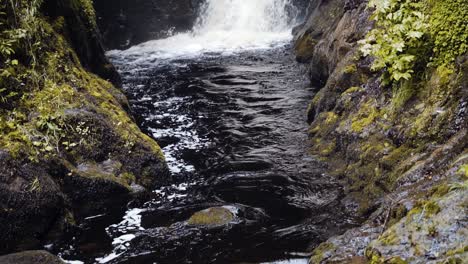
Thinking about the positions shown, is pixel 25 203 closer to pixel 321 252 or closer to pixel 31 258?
pixel 31 258

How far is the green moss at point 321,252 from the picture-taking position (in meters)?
4.07

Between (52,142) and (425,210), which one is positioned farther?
(52,142)

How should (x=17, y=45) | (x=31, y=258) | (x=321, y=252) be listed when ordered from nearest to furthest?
(x=321, y=252) → (x=31, y=258) → (x=17, y=45)

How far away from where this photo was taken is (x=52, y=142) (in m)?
6.06

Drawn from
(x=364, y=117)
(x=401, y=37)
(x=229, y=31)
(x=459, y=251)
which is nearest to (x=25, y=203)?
(x=459, y=251)

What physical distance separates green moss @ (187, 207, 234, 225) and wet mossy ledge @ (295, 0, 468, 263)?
1.45 metres

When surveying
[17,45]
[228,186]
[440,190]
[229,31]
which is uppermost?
[17,45]

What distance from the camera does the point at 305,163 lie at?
698 cm

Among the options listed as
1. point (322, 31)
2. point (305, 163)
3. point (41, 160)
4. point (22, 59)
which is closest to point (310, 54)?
point (322, 31)

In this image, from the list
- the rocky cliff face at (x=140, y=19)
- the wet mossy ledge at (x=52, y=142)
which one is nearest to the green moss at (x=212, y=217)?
the wet mossy ledge at (x=52, y=142)

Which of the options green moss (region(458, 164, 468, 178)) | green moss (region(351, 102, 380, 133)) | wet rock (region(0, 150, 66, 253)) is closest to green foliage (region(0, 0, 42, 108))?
wet rock (region(0, 150, 66, 253))

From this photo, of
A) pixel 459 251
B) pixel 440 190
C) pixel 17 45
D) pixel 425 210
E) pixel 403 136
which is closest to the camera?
pixel 459 251

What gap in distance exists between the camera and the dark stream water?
500 cm

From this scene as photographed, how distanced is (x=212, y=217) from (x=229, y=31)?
15.9 meters
